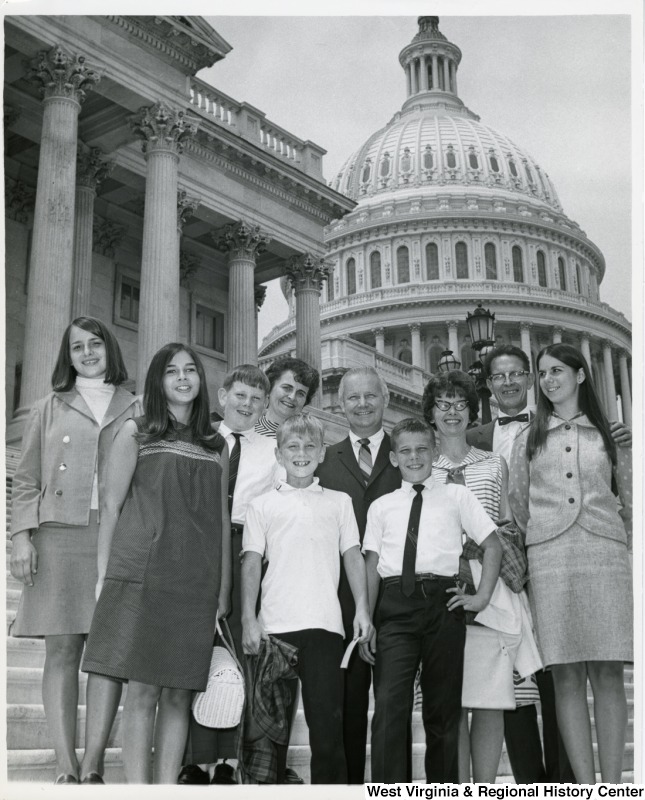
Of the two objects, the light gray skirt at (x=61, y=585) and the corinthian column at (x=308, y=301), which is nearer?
the light gray skirt at (x=61, y=585)

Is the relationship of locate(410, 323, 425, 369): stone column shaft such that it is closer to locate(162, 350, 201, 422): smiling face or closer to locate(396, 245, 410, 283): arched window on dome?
locate(396, 245, 410, 283): arched window on dome

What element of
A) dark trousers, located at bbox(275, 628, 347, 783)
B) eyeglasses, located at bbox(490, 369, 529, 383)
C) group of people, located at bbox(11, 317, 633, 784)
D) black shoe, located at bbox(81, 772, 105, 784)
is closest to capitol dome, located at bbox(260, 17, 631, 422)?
eyeglasses, located at bbox(490, 369, 529, 383)

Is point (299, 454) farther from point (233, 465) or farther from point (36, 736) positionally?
point (36, 736)

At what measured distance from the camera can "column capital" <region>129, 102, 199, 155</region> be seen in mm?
17875

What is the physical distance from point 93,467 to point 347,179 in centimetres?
8022

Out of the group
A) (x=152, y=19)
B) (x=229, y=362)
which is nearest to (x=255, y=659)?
(x=152, y=19)

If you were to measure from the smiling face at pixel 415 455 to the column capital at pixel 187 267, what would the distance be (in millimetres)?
19698

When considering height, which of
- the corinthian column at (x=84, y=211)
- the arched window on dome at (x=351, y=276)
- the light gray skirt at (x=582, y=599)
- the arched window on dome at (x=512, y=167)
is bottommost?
the light gray skirt at (x=582, y=599)

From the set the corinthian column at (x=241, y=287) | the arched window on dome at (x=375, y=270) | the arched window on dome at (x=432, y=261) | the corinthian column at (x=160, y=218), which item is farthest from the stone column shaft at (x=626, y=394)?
the arched window on dome at (x=375, y=270)

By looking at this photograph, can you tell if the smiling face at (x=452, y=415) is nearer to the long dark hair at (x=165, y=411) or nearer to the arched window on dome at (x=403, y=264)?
the long dark hair at (x=165, y=411)

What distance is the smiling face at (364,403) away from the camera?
256 inches

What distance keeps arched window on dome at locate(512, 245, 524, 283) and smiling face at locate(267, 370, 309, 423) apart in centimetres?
7167

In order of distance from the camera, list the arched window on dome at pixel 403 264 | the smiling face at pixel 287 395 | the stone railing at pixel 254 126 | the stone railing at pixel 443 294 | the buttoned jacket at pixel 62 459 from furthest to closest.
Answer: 1. the arched window on dome at pixel 403 264
2. the stone railing at pixel 443 294
3. the stone railing at pixel 254 126
4. the smiling face at pixel 287 395
5. the buttoned jacket at pixel 62 459

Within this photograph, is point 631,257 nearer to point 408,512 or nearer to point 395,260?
point 408,512
